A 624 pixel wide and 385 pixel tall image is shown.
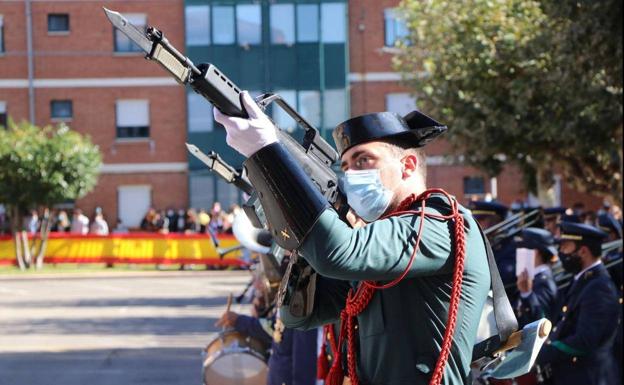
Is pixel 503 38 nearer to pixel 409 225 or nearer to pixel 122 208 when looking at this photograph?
pixel 409 225

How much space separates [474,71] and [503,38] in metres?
1.25

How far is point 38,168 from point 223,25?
11273 millimetres

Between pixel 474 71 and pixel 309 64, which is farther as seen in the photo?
pixel 309 64

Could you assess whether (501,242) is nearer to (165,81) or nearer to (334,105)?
(334,105)

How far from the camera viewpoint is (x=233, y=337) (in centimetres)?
896

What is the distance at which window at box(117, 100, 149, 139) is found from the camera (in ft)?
140

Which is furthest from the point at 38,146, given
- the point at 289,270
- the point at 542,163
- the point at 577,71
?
the point at 289,270

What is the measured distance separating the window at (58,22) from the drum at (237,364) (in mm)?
35301

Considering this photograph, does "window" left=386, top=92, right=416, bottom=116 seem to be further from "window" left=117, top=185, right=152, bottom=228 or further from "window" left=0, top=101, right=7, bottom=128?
"window" left=0, top=101, right=7, bottom=128

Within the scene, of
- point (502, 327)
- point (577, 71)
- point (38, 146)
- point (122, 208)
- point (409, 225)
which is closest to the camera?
point (409, 225)

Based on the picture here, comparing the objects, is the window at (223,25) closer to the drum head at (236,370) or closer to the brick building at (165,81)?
the brick building at (165,81)

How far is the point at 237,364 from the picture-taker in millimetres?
8742

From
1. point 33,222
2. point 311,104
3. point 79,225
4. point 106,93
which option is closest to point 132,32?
point 33,222

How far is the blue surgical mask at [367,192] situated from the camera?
3.60 meters
